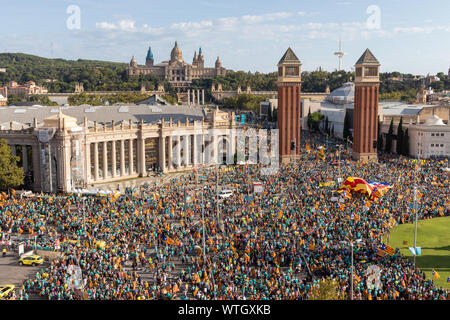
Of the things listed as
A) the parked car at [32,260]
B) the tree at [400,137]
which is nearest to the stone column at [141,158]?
the parked car at [32,260]

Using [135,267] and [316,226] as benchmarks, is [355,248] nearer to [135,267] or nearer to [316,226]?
[316,226]

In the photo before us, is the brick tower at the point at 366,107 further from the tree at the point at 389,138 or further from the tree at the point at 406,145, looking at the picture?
the tree at the point at 406,145

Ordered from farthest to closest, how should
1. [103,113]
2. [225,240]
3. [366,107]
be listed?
[366,107], [103,113], [225,240]

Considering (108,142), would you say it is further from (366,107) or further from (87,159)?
(366,107)

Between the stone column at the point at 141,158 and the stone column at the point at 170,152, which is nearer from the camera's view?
the stone column at the point at 141,158

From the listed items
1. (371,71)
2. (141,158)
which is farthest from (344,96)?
(141,158)

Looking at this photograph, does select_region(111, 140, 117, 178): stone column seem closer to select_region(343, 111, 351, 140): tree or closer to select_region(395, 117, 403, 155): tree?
select_region(395, 117, 403, 155): tree

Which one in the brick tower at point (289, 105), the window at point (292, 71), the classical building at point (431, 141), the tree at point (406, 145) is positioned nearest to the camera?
the brick tower at point (289, 105)
